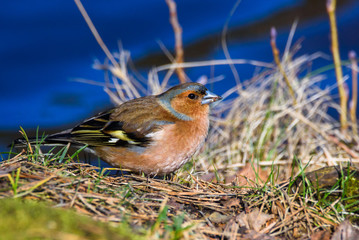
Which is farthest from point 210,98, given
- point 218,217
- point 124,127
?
point 218,217

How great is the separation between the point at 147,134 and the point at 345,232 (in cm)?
201

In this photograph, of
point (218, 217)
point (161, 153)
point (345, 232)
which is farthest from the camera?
point (161, 153)

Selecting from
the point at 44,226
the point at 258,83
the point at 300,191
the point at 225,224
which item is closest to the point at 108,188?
the point at 225,224

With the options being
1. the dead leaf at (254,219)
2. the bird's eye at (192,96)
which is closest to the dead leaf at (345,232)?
the dead leaf at (254,219)

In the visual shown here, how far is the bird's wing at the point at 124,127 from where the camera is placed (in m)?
4.41

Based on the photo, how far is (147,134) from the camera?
4.38 m

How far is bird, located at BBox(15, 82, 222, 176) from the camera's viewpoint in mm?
4305

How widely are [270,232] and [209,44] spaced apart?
4978 mm

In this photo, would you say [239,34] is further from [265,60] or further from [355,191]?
[355,191]

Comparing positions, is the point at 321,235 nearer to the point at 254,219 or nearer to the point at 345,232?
the point at 345,232

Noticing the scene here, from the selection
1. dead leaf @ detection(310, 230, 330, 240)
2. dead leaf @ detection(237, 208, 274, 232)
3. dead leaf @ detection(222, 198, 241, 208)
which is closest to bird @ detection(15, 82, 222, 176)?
dead leaf @ detection(222, 198, 241, 208)

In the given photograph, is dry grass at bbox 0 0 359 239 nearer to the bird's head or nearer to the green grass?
the green grass

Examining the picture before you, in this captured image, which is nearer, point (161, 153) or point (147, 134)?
point (161, 153)

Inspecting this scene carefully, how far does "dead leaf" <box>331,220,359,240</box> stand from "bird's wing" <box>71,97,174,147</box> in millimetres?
1912
